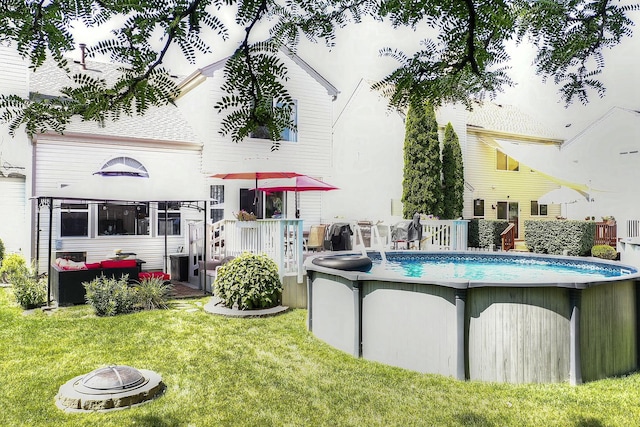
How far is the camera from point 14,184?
13.1 meters

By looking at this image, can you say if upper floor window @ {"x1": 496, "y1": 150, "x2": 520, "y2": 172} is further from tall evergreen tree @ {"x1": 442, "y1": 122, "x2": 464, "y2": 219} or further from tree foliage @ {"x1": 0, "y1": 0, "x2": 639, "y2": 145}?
tree foliage @ {"x1": 0, "y1": 0, "x2": 639, "y2": 145}

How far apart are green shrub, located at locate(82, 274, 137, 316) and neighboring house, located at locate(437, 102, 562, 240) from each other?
1755cm

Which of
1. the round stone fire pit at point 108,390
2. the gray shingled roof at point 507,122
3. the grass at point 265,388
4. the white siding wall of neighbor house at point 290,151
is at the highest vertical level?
the gray shingled roof at point 507,122

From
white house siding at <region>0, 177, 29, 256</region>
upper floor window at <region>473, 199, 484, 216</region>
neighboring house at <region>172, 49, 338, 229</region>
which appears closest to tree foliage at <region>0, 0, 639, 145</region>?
neighboring house at <region>172, 49, 338, 229</region>

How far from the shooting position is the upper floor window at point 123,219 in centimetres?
1378

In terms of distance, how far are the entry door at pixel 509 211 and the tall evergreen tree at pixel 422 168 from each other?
18.3 ft

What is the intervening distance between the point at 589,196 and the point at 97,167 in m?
19.3

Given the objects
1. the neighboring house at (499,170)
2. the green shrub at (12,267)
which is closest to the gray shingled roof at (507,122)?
the neighboring house at (499,170)

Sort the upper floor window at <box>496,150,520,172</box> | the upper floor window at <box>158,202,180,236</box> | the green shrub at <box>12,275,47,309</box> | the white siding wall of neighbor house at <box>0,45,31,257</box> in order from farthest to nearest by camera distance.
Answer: the upper floor window at <box>496,150,520,172</box> → the upper floor window at <box>158,202,180,236</box> → the white siding wall of neighbor house at <box>0,45,31,257</box> → the green shrub at <box>12,275,47,309</box>

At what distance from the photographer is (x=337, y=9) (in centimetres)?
222

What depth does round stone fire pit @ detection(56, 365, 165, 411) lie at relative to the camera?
4.52 m

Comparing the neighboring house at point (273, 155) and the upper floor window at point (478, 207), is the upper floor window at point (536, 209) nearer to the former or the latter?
the upper floor window at point (478, 207)

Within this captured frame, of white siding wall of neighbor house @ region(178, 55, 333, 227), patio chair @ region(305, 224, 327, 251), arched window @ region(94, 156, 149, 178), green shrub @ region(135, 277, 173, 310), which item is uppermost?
white siding wall of neighbor house @ region(178, 55, 333, 227)

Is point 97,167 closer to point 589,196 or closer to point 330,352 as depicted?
point 330,352
